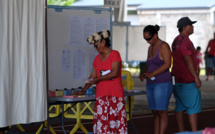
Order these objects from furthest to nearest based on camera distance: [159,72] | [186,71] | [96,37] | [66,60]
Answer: [66,60]
[186,71]
[159,72]
[96,37]

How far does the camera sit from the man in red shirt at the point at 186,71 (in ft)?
18.8

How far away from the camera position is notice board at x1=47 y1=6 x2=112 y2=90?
587 cm

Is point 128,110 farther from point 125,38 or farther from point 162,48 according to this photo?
point 125,38

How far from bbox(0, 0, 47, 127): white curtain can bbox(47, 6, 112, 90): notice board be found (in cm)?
108

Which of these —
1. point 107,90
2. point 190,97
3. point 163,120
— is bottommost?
point 163,120

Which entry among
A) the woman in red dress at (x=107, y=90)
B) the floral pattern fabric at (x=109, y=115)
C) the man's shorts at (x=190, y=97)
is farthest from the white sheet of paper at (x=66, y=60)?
the man's shorts at (x=190, y=97)

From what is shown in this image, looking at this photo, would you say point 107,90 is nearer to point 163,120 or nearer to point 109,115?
point 109,115

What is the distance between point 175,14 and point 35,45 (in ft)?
106

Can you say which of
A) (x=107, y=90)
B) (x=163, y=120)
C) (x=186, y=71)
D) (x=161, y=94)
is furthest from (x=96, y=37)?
(x=163, y=120)

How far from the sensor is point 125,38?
658 inches

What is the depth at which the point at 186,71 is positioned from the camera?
19.1 ft

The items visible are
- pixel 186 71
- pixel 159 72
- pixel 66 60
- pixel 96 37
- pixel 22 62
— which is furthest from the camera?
pixel 66 60

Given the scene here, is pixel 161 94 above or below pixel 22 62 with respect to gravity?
below

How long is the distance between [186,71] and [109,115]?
125 centimetres
